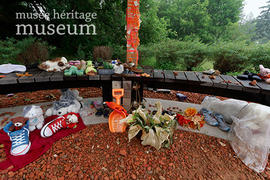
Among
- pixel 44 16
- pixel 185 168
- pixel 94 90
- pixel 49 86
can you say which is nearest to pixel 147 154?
pixel 185 168

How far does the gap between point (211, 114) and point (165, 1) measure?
17.2 metres

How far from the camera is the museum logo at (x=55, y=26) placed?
6.81 m

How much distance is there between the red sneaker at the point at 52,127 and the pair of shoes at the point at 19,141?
233 millimetres

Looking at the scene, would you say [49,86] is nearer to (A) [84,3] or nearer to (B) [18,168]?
(B) [18,168]

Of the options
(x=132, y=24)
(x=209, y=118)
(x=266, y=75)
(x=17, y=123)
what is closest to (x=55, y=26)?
(x=132, y=24)

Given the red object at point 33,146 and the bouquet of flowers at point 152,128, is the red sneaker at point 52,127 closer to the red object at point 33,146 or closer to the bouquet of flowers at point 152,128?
the red object at point 33,146

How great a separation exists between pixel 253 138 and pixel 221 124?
0.62 metres

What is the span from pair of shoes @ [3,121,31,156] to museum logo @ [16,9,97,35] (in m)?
6.09

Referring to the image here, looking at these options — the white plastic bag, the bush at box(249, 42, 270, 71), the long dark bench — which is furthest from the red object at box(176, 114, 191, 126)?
the bush at box(249, 42, 270, 71)

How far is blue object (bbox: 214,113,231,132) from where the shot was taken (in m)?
2.72

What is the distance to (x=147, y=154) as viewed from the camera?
211cm

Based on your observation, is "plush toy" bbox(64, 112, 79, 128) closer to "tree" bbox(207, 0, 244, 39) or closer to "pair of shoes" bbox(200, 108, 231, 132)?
"pair of shoes" bbox(200, 108, 231, 132)

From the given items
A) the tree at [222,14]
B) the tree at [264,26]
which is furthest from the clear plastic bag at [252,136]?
the tree at [264,26]

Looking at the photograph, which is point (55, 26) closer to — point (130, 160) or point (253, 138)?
point (130, 160)
